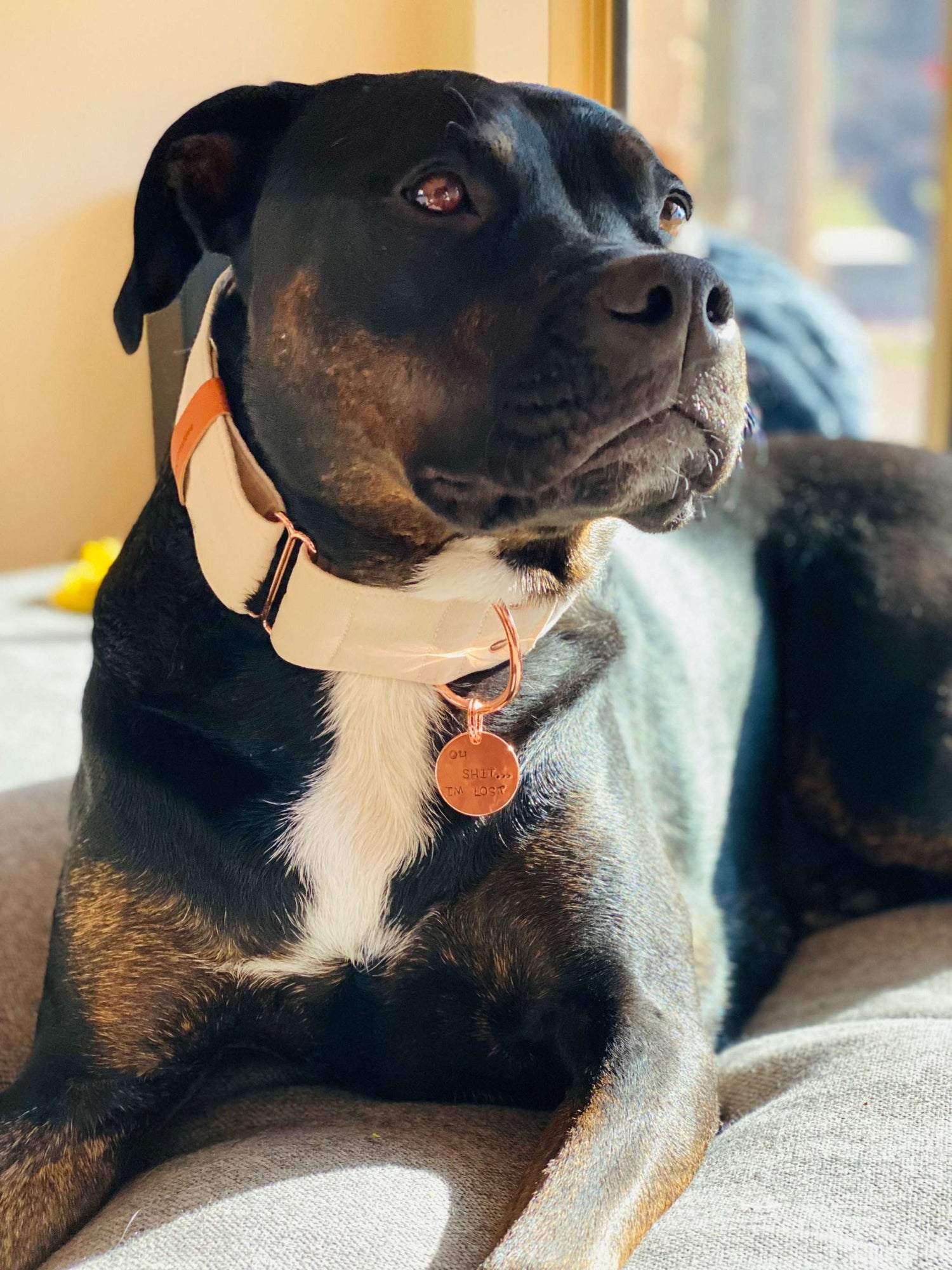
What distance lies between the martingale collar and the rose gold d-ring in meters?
0.01

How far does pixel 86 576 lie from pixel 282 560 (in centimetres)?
161

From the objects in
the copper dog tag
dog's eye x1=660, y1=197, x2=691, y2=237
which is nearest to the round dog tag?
the copper dog tag

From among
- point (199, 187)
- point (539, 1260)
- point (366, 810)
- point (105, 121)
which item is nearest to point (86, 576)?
point (105, 121)

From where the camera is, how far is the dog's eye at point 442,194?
164 cm

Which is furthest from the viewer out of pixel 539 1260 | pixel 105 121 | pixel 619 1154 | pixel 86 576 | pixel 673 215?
pixel 86 576

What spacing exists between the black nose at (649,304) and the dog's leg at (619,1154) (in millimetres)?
758

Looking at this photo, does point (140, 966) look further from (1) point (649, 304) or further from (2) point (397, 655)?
(1) point (649, 304)

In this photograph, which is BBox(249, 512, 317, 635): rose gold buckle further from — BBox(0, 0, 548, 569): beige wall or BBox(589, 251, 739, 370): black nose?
BBox(0, 0, 548, 569): beige wall

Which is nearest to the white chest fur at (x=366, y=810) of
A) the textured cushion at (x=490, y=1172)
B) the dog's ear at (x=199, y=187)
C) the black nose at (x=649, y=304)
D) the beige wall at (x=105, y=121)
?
the textured cushion at (x=490, y=1172)

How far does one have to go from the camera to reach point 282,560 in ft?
5.60

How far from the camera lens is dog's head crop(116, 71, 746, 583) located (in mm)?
1514

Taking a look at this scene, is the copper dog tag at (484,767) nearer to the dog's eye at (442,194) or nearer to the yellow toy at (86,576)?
the dog's eye at (442,194)

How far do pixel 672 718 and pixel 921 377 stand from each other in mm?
7759


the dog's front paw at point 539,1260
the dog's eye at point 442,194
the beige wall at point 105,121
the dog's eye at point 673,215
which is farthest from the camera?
the beige wall at point 105,121
